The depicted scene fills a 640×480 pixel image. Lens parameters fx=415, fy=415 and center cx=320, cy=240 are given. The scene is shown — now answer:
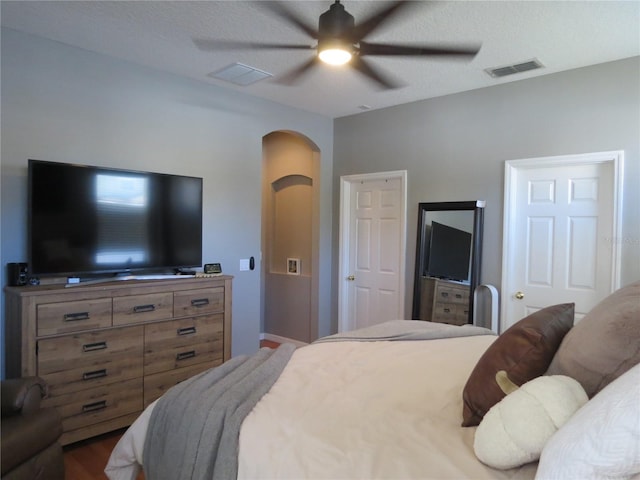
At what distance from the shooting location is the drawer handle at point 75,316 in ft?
8.86

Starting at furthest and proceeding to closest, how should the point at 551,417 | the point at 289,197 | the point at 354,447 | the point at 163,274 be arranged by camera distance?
the point at 289,197 < the point at 163,274 < the point at 354,447 < the point at 551,417

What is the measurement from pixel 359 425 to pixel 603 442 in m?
0.76

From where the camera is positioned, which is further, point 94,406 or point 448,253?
point 448,253

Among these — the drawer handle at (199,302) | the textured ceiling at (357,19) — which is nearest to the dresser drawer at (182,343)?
the drawer handle at (199,302)

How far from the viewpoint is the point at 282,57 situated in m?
3.32

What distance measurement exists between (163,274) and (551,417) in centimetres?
313

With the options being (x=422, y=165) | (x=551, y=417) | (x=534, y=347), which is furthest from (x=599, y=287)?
(x=551, y=417)

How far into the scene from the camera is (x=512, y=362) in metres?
1.47

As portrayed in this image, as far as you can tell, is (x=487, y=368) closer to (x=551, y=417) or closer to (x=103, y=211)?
(x=551, y=417)

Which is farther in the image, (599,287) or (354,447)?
(599,287)

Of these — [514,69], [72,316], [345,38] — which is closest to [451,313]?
[514,69]

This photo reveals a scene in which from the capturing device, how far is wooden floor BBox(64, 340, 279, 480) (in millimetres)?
2539

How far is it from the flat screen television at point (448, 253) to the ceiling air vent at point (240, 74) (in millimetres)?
2212

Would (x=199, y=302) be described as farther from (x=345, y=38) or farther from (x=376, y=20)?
(x=376, y=20)
